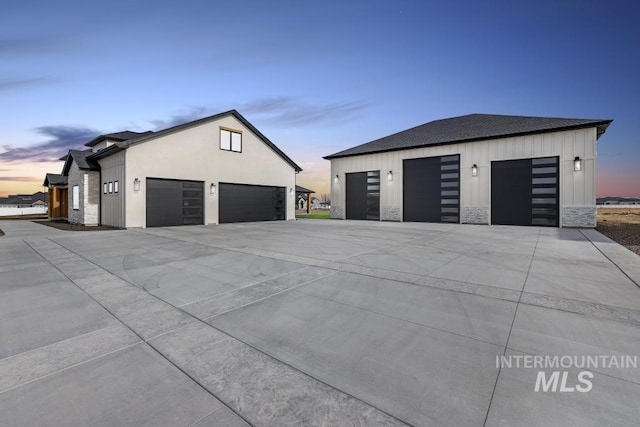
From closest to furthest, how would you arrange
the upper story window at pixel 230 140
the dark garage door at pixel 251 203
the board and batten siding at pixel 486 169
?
the board and batten siding at pixel 486 169 → the upper story window at pixel 230 140 → the dark garage door at pixel 251 203

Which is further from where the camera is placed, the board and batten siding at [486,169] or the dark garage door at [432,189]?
the dark garage door at [432,189]

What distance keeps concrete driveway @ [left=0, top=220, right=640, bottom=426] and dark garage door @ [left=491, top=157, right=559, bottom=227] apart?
10.8 metres

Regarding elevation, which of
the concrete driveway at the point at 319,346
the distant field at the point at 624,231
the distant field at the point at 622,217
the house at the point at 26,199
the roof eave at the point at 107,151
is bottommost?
the concrete driveway at the point at 319,346

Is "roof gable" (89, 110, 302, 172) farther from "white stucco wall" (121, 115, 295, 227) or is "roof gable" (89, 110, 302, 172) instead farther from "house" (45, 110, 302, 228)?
"white stucco wall" (121, 115, 295, 227)

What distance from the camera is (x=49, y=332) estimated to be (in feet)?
9.00

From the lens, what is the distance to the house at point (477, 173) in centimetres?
1343

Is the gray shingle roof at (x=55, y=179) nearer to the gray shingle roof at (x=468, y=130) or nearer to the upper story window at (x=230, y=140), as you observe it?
the upper story window at (x=230, y=140)

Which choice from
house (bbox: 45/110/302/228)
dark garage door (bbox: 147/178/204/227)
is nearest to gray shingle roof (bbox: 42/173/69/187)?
house (bbox: 45/110/302/228)

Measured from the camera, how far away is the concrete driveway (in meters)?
1.67

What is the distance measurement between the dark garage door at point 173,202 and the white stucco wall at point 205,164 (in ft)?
0.97

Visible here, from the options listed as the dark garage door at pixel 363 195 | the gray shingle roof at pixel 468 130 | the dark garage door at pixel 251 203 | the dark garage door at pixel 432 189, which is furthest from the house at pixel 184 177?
the dark garage door at pixel 432 189

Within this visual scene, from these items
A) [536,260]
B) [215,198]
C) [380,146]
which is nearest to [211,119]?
[215,198]

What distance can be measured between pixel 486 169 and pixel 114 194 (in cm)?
2090

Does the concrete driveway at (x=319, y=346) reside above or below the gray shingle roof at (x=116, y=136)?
below
